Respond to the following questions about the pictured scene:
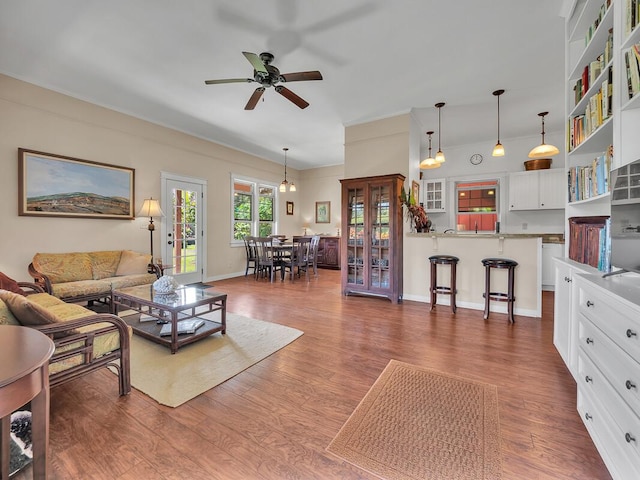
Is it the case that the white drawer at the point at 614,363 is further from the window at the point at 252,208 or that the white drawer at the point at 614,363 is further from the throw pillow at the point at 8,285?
the window at the point at 252,208

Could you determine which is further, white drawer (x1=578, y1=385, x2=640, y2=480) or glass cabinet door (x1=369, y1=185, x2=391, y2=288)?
glass cabinet door (x1=369, y1=185, x2=391, y2=288)

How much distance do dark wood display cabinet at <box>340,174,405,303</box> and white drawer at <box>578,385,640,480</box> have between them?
9.37 feet

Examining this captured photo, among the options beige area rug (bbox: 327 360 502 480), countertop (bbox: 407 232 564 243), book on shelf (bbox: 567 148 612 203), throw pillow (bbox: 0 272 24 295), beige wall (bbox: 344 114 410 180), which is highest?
beige wall (bbox: 344 114 410 180)

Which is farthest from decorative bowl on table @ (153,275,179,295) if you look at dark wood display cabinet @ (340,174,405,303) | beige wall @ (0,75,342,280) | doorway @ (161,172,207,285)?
dark wood display cabinet @ (340,174,405,303)

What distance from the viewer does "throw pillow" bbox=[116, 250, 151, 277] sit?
4.16 meters

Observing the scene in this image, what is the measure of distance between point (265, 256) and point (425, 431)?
16.7 feet

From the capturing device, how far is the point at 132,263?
13.8 ft

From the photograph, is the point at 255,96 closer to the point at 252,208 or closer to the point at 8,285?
the point at 8,285

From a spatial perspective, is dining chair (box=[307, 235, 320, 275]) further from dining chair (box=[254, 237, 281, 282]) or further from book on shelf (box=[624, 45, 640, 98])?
book on shelf (box=[624, 45, 640, 98])

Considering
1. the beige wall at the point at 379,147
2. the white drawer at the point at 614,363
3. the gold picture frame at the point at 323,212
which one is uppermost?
the beige wall at the point at 379,147

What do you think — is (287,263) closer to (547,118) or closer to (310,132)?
(310,132)

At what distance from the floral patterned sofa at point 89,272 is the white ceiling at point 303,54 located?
2292 millimetres

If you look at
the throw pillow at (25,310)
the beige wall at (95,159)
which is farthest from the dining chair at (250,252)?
the throw pillow at (25,310)

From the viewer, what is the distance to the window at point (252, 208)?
6.77 m
